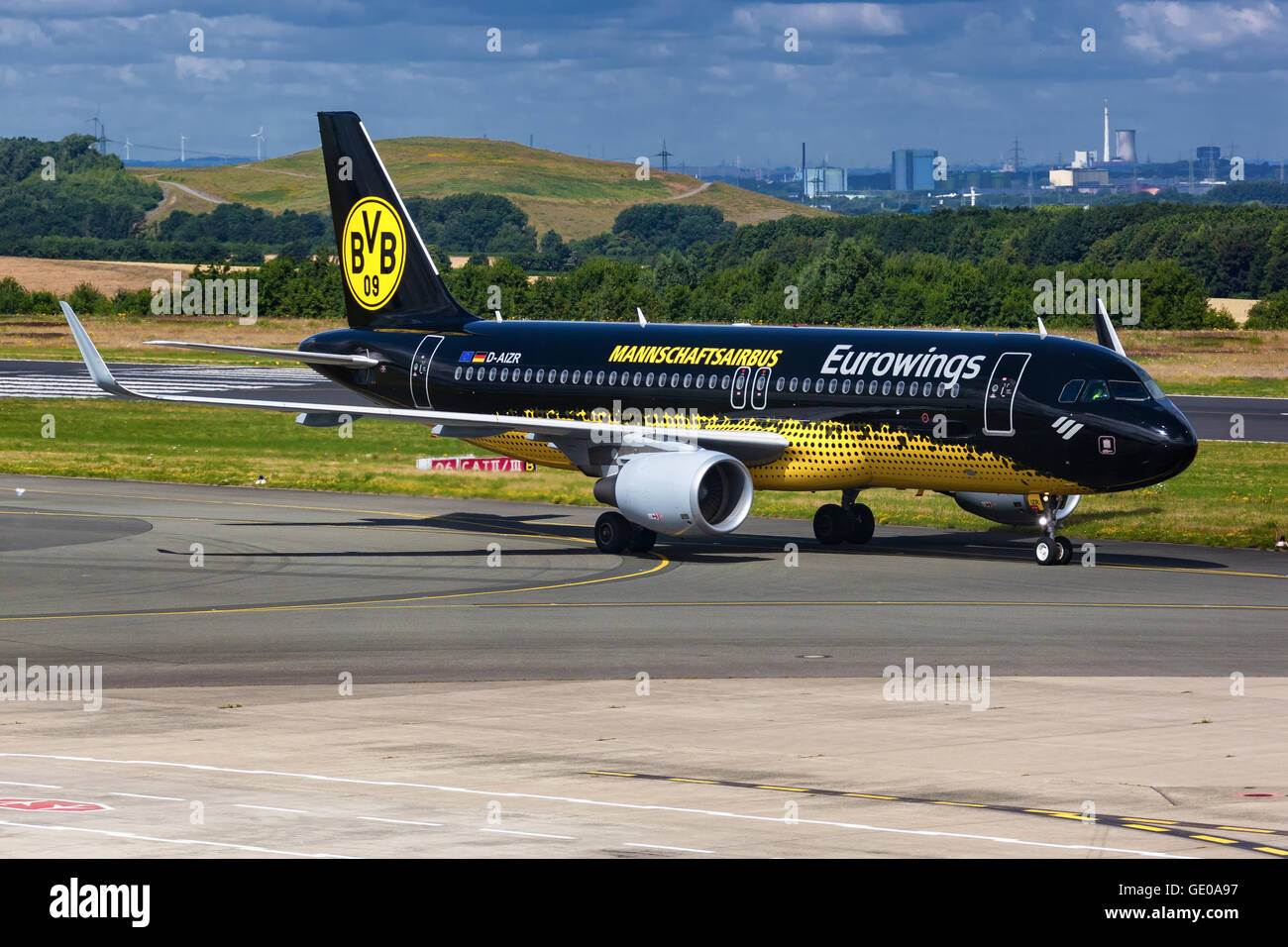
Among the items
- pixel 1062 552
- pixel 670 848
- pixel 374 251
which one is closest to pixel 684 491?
pixel 1062 552

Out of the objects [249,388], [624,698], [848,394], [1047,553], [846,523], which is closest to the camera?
[624,698]

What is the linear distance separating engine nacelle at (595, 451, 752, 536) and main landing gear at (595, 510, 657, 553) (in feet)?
4.21

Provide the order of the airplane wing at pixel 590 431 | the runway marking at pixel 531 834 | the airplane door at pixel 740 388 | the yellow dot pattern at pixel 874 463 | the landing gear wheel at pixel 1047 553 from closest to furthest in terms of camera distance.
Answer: the runway marking at pixel 531 834 → the yellow dot pattern at pixel 874 463 → the landing gear wheel at pixel 1047 553 → the airplane wing at pixel 590 431 → the airplane door at pixel 740 388

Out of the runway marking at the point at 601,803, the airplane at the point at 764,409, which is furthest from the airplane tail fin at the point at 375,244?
the runway marking at the point at 601,803

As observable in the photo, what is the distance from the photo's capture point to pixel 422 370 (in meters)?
45.8

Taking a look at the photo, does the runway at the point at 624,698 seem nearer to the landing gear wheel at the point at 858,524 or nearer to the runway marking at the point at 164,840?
the runway marking at the point at 164,840

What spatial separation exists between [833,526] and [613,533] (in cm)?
562

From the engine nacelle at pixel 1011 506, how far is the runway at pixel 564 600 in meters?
0.93

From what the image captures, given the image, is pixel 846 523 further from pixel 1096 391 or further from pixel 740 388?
pixel 1096 391

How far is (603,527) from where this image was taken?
40500 millimetres

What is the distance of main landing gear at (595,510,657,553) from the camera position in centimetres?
4019

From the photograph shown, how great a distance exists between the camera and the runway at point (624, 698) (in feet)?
51.6
